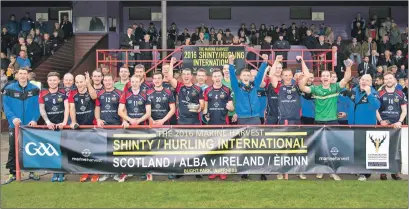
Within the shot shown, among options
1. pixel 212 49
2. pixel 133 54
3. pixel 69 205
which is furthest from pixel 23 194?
pixel 133 54

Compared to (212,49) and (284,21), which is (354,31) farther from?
(212,49)

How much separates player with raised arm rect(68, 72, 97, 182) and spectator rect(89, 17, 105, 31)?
14699mm

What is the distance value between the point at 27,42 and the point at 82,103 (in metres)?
12.2

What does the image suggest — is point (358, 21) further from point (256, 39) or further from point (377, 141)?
point (377, 141)

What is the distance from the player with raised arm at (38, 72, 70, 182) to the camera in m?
8.60

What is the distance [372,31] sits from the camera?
73.1 feet

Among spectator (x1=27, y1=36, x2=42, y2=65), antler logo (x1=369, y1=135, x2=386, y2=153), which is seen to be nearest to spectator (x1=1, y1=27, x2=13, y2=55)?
spectator (x1=27, y1=36, x2=42, y2=65)

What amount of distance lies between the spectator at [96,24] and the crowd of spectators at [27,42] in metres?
1.00

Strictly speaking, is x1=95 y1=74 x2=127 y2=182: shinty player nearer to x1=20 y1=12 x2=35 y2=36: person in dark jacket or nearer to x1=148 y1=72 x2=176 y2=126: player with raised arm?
x1=148 y1=72 x2=176 y2=126: player with raised arm

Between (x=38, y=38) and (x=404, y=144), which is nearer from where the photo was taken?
(x=404, y=144)

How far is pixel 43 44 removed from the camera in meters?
20.2

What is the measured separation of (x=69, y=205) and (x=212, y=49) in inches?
332

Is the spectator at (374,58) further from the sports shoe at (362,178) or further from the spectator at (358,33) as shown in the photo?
the sports shoe at (362,178)

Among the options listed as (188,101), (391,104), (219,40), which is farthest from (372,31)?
(188,101)
